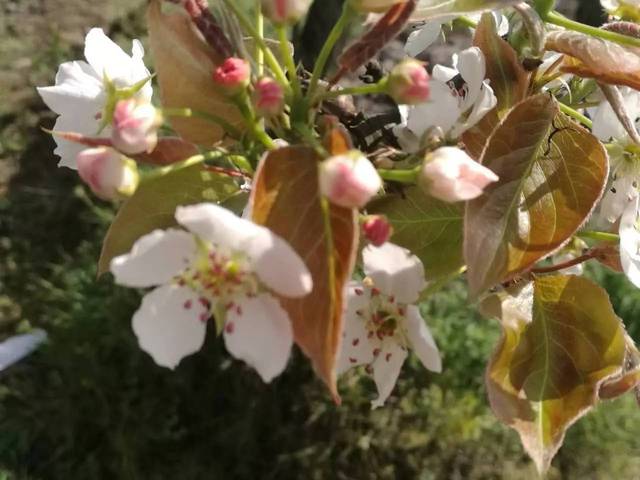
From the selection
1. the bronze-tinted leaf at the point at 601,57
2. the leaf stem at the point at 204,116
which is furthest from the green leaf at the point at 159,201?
the bronze-tinted leaf at the point at 601,57

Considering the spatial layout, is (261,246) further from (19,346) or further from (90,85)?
(19,346)

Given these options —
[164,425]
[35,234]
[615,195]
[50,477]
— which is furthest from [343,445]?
[615,195]

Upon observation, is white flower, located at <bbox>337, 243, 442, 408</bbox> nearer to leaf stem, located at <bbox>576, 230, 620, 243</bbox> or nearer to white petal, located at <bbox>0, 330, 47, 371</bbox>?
leaf stem, located at <bbox>576, 230, 620, 243</bbox>

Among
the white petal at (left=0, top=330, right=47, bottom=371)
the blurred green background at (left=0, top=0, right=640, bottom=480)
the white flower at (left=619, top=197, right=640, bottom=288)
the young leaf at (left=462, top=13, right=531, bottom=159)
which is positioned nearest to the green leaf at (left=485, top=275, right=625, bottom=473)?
the white flower at (left=619, top=197, right=640, bottom=288)

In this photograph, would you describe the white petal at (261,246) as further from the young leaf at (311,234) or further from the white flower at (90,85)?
the white flower at (90,85)

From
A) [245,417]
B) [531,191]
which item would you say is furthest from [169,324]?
[245,417]

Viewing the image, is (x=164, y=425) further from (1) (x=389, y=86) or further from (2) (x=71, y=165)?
(1) (x=389, y=86)
